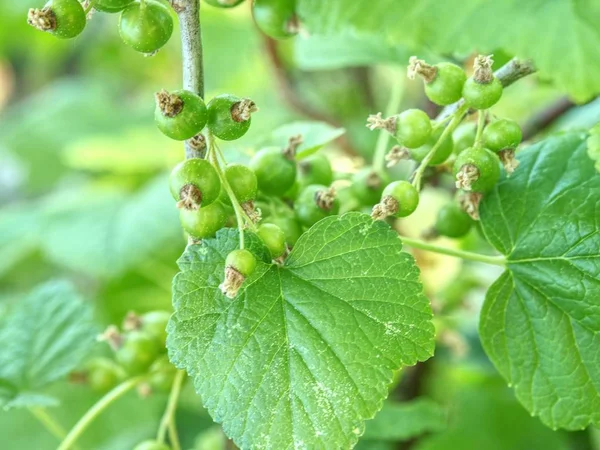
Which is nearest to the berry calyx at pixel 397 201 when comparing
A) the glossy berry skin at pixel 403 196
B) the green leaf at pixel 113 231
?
the glossy berry skin at pixel 403 196

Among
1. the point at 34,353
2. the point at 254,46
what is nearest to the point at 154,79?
the point at 254,46

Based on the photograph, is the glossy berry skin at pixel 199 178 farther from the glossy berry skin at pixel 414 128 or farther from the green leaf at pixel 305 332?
the glossy berry skin at pixel 414 128

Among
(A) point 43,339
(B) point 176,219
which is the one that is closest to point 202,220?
(A) point 43,339

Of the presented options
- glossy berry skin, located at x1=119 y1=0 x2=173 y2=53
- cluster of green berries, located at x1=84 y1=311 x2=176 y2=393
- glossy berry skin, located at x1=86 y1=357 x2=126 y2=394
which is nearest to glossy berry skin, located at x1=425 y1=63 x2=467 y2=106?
glossy berry skin, located at x1=119 y1=0 x2=173 y2=53

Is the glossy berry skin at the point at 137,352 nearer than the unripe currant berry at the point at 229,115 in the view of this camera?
No

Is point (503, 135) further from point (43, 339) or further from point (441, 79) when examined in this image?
point (43, 339)

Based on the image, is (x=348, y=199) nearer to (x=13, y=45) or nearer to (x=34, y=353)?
(x=34, y=353)
